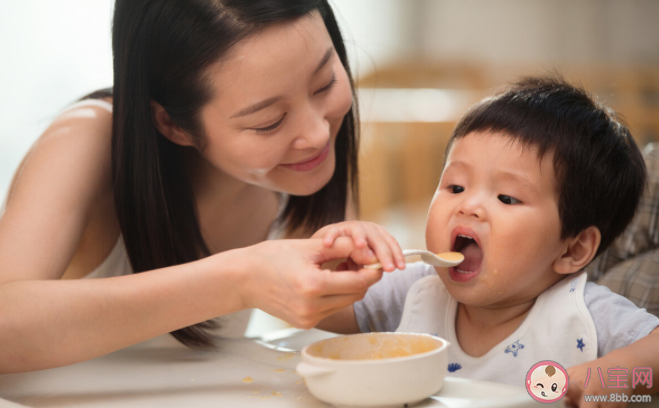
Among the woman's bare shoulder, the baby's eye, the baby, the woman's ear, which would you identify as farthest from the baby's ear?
the woman's bare shoulder

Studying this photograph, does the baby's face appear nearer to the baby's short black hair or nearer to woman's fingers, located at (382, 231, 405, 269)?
the baby's short black hair

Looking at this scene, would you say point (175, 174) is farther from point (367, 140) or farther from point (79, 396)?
point (367, 140)

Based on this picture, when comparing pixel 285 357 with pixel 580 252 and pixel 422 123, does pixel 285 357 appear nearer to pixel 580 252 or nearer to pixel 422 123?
pixel 580 252

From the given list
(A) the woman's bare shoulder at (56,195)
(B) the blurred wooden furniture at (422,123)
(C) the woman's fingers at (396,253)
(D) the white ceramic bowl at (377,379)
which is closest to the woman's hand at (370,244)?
(C) the woman's fingers at (396,253)

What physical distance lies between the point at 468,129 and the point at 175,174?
0.64 m

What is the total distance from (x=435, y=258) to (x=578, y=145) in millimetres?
357

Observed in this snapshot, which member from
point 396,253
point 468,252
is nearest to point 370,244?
point 396,253

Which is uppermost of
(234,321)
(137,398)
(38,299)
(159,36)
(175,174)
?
(159,36)

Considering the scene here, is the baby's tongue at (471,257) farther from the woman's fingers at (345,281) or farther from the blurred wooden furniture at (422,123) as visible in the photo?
the blurred wooden furniture at (422,123)

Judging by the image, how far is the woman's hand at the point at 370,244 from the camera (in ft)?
2.52

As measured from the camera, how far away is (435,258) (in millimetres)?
879

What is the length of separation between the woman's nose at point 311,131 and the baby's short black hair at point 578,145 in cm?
27

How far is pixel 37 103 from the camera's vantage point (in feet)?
8.89

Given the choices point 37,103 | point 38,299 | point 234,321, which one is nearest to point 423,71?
point 37,103
